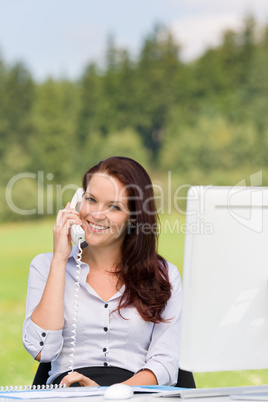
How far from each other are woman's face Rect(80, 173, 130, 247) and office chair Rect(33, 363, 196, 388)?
1.46ft

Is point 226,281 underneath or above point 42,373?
above

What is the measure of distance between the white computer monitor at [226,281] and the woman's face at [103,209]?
0.73 m

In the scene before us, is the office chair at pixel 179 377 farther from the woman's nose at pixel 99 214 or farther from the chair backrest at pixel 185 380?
the woman's nose at pixel 99 214

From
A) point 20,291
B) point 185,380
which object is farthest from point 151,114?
point 185,380

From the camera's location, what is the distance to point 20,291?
13.4 metres

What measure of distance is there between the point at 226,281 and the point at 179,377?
79cm

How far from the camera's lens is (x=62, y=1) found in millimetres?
18141

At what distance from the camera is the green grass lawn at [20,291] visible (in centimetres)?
629

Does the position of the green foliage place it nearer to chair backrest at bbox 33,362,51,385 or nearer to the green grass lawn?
the green grass lawn

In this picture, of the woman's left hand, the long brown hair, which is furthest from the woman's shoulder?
the woman's left hand

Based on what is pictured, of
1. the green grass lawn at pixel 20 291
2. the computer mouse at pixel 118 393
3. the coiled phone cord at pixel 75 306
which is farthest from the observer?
the green grass lawn at pixel 20 291

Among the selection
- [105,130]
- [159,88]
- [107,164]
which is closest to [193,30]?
[159,88]

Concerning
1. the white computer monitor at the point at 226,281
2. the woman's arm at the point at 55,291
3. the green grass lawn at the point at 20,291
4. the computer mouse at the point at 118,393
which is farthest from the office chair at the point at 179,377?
the green grass lawn at the point at 20,291

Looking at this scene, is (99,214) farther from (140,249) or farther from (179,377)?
(179,377)
